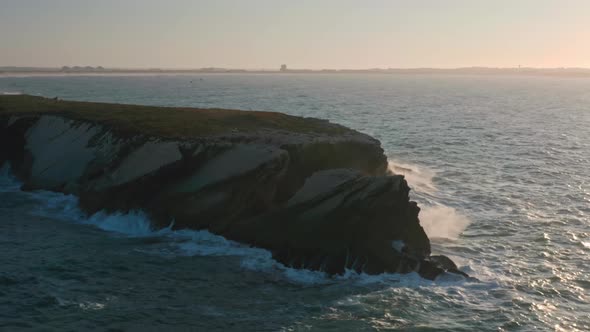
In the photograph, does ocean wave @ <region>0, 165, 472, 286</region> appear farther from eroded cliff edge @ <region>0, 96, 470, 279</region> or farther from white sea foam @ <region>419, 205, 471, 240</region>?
white sea foam @ <region>419, 205, 471, 240</region>

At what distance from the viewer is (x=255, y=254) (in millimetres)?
28109

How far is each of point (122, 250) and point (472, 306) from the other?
17.0m

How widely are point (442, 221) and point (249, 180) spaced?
1281 cm

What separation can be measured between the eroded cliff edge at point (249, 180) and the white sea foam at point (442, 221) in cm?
423

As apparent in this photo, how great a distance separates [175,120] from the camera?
4306 cm

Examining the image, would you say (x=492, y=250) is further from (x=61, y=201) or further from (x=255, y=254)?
(x=61, y=201)

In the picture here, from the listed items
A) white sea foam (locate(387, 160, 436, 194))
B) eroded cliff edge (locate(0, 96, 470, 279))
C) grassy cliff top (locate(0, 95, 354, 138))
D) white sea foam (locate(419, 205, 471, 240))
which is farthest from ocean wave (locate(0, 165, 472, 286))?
white sea foam (locate(387, 160, 436, 194))

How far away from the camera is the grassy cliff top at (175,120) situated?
128ft

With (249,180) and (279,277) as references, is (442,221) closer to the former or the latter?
(249,180)

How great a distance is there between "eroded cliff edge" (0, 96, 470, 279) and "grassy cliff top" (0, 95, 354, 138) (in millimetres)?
154

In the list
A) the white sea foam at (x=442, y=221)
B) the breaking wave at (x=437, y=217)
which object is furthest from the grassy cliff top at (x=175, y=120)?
the white sea foam at (x=442, y=221)

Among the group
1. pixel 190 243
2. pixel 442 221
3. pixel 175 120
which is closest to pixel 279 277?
pixel 190 243

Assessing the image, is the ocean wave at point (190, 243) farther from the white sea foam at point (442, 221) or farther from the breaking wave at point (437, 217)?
the breaking wave at point (437, 217)

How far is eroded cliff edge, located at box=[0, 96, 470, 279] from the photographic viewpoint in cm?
→ 2772
